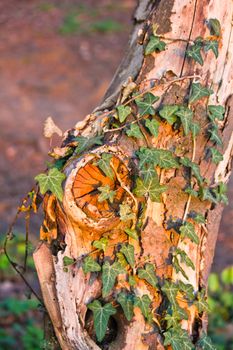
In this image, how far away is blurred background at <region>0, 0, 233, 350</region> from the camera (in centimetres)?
450

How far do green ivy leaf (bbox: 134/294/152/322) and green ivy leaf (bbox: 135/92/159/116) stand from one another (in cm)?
64

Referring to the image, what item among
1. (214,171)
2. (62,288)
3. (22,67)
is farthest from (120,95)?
(22,67)

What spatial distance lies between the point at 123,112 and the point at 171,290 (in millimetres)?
652

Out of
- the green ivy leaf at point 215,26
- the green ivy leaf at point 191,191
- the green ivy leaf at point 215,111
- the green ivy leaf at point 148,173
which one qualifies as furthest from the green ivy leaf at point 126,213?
the green ivy leaf at point 215,26

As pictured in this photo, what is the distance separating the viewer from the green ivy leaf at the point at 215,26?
7.32 feet

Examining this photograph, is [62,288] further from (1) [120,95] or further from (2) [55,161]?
(1) [120,95]

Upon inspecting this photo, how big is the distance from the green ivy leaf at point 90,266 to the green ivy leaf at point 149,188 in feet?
0.92

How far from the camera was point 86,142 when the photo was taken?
2318mm

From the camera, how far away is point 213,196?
7.82 ft

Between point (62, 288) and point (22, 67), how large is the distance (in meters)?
6.43

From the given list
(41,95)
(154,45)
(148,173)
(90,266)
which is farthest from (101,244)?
(41,95)

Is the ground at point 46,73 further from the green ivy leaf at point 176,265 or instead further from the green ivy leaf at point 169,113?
the green ivy leaf at point 169,113

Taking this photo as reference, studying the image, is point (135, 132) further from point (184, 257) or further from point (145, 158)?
point (184, 257)

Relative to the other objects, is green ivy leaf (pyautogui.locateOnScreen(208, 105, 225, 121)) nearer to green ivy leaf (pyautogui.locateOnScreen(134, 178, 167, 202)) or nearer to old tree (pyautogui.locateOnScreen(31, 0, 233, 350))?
old tree (pyautogui.locateOnScreen(31, 0, 233, 350))
